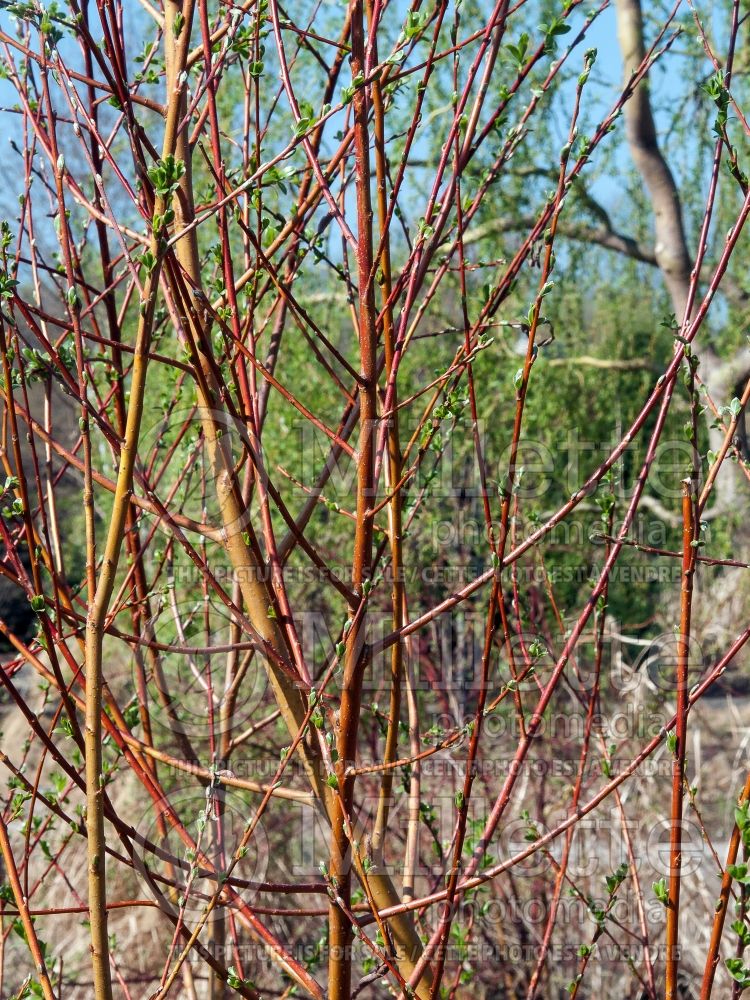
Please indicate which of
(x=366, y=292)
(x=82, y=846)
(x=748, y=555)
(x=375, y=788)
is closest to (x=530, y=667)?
(x=366, y=292)

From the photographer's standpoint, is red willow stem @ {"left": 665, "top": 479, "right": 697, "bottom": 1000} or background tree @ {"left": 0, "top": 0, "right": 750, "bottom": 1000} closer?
red willow stem @ {"left": 665, "top": 479, "right": 697, "bottom": 1000}

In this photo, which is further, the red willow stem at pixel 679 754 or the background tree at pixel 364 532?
the background tree at pixel 364 532

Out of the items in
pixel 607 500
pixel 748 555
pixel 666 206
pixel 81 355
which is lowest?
pixel 748 555

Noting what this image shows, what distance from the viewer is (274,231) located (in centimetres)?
125

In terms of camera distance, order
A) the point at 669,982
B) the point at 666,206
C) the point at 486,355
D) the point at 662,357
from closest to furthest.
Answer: the point at 669,982, the point at 486,355, the point at 666,206, the point at 662,357

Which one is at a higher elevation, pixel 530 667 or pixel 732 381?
pixel 732 381

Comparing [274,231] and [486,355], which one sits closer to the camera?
[274,231]

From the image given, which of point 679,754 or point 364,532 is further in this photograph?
point 364,532

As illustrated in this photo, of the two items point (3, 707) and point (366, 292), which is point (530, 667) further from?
point (3, 707)

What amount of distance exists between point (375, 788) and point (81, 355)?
293cm

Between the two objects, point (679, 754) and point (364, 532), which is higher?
point (364, 532)

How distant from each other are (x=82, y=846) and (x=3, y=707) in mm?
2179

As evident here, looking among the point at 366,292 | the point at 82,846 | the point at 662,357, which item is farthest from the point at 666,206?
the point at 366,292

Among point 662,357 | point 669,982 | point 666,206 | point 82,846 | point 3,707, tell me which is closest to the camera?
point 669,982
